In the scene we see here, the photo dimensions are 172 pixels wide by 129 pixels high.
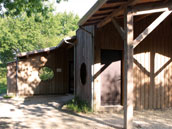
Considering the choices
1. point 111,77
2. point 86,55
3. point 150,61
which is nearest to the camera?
point 111,77

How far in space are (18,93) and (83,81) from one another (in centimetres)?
489

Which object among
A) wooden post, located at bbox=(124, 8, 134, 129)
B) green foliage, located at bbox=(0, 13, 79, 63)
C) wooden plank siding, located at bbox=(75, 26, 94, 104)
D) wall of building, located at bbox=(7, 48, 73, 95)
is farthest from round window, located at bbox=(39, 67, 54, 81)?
wooden post, located at bbox=(124, 8, 134, 129)

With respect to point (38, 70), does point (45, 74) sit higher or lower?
lower

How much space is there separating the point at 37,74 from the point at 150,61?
6.85 metres

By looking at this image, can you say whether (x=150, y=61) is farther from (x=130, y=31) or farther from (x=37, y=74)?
(x=37, y=74)

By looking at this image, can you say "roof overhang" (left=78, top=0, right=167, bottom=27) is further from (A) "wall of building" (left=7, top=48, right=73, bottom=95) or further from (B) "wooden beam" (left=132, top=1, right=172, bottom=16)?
(A) "wall of building" (left=7, top=48, right=73, bottom=95)

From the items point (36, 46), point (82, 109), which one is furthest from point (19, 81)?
point (36, 46)

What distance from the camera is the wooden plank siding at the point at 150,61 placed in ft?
19.5

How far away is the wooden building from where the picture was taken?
9938 mm

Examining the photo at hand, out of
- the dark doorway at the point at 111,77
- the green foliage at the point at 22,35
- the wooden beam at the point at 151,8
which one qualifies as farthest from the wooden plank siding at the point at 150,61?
the green foliage at the point at 22,35

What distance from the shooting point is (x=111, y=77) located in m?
6.04

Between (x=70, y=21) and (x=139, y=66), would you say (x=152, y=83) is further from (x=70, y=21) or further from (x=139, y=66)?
(x=70, y=21)

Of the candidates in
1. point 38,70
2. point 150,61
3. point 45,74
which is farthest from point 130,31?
point 45,74

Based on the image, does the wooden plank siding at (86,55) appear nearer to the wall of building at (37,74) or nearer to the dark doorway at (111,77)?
the dark doorway at (111,77)
